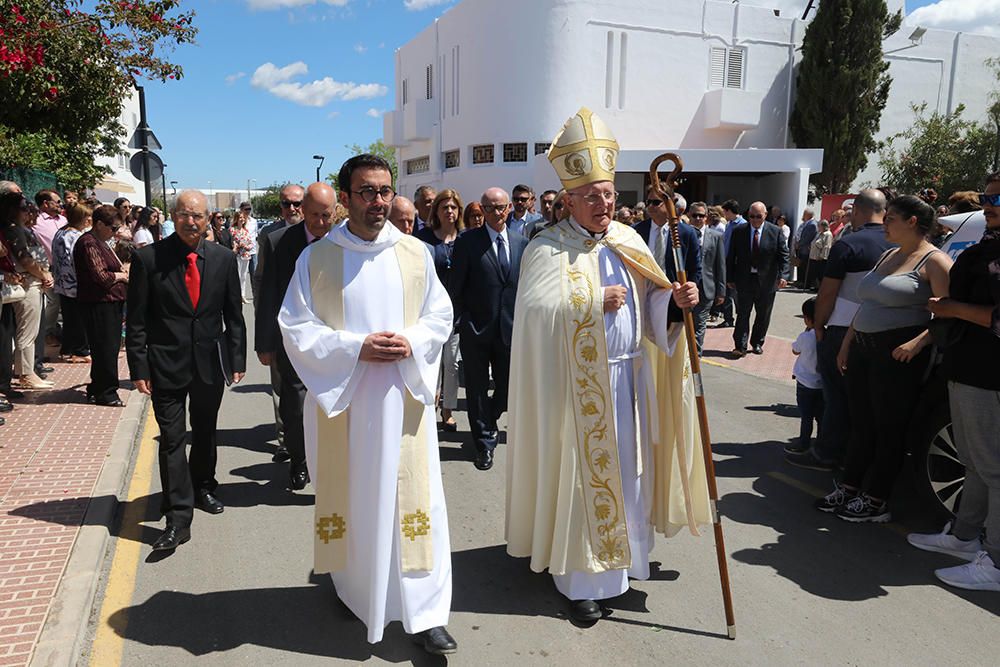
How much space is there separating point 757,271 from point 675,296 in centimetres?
786

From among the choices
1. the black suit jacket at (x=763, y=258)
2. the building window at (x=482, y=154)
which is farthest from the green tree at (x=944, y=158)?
the black suit jacket at (x=763, y=258)

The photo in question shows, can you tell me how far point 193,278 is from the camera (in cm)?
459

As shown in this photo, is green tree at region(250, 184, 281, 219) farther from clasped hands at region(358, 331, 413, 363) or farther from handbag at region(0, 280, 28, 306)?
clasped hands at region(358, 331, 413, 363)

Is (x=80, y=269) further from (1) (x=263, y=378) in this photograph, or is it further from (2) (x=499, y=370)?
(2) (x=499, y=370)

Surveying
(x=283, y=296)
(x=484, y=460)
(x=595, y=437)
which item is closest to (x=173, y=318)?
(x=283, y=296)

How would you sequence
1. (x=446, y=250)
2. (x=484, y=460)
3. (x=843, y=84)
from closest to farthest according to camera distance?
(x=484, y=460) → (x=446, y=250) → (x=843, y=84)

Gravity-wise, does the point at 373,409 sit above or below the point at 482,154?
below

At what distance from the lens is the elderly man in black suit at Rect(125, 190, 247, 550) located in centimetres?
445

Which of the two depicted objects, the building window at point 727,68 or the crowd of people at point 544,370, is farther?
the building window at point 727,68

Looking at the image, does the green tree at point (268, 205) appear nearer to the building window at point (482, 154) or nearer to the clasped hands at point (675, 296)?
the building window at point (482, 154)

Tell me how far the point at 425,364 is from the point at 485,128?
28619mm

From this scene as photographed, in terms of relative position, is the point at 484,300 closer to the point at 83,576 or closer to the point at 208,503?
the point at 208,503

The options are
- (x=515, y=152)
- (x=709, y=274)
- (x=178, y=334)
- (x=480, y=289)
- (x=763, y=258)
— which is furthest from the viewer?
(x=515, y=152)

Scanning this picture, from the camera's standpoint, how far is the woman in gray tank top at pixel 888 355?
4430 mm
